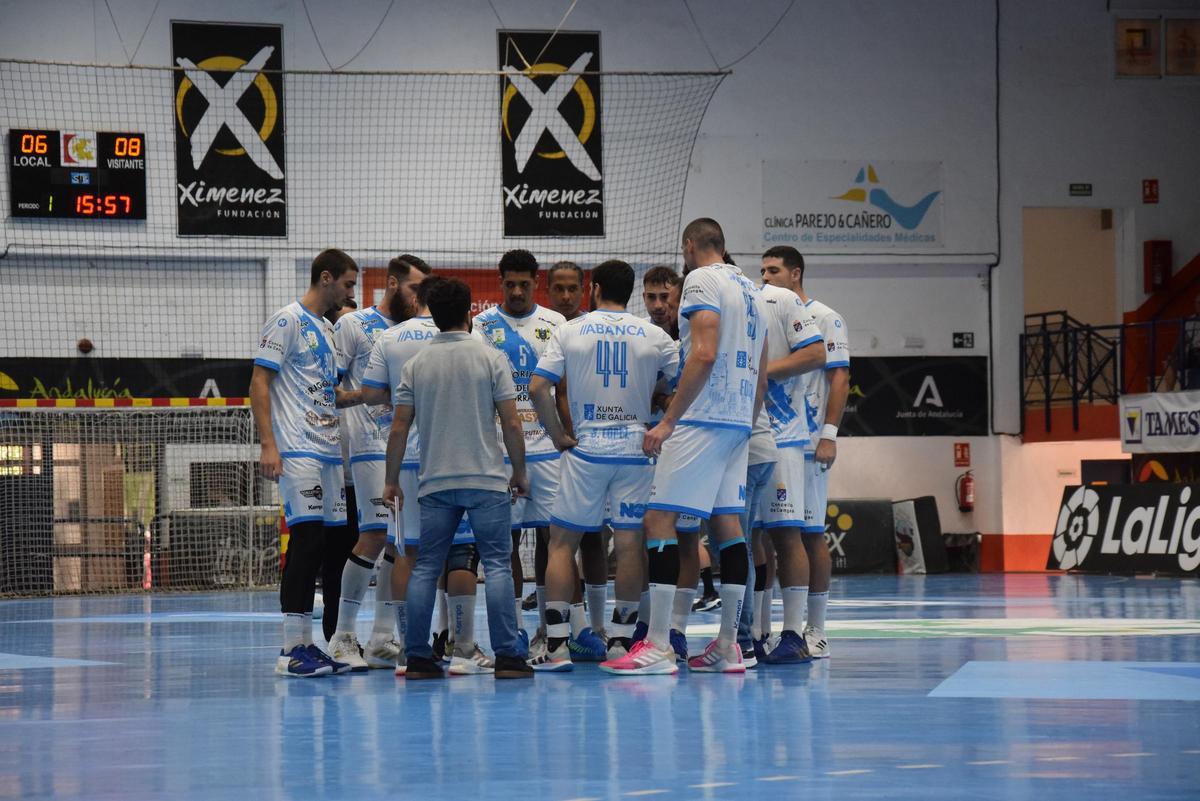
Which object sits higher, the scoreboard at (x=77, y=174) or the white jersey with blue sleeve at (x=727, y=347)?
the scoreboard at (x=77, y=174)

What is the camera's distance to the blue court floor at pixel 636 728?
4.37 meters

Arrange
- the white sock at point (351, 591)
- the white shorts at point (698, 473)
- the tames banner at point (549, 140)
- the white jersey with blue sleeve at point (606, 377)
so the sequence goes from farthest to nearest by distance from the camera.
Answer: the tames banner at point (549, 140) < the white sock at point (351, 591) < the white jersey with blue sleeve at point (606, 377) < the white shorts at point (698, 473)

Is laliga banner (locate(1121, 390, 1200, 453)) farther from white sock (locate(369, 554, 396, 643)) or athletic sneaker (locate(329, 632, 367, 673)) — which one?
athletic sneaker (locate(329, 632, 367, 673))

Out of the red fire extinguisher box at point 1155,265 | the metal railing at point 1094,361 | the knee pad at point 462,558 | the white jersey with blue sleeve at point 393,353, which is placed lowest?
the knee pad at point 462,558

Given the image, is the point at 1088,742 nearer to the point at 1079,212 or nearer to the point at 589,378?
the point at 589,378

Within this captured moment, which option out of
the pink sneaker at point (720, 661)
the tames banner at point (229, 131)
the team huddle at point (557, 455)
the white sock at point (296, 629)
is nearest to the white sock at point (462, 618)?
the team huddle at point (557, 455)

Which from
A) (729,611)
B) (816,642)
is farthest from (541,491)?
(816,642)

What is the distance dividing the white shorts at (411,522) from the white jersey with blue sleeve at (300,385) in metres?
0.40

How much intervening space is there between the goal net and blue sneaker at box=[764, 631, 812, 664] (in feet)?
39.1

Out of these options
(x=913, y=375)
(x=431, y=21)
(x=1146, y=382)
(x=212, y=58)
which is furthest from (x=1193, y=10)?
(x=212, y=58)

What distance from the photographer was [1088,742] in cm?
502

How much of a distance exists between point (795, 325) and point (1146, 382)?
1660 cm

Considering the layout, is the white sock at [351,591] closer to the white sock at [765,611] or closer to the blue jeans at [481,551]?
the blue jeans at [481,551]

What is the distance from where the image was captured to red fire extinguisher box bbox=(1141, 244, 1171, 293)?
2289 centimetres
